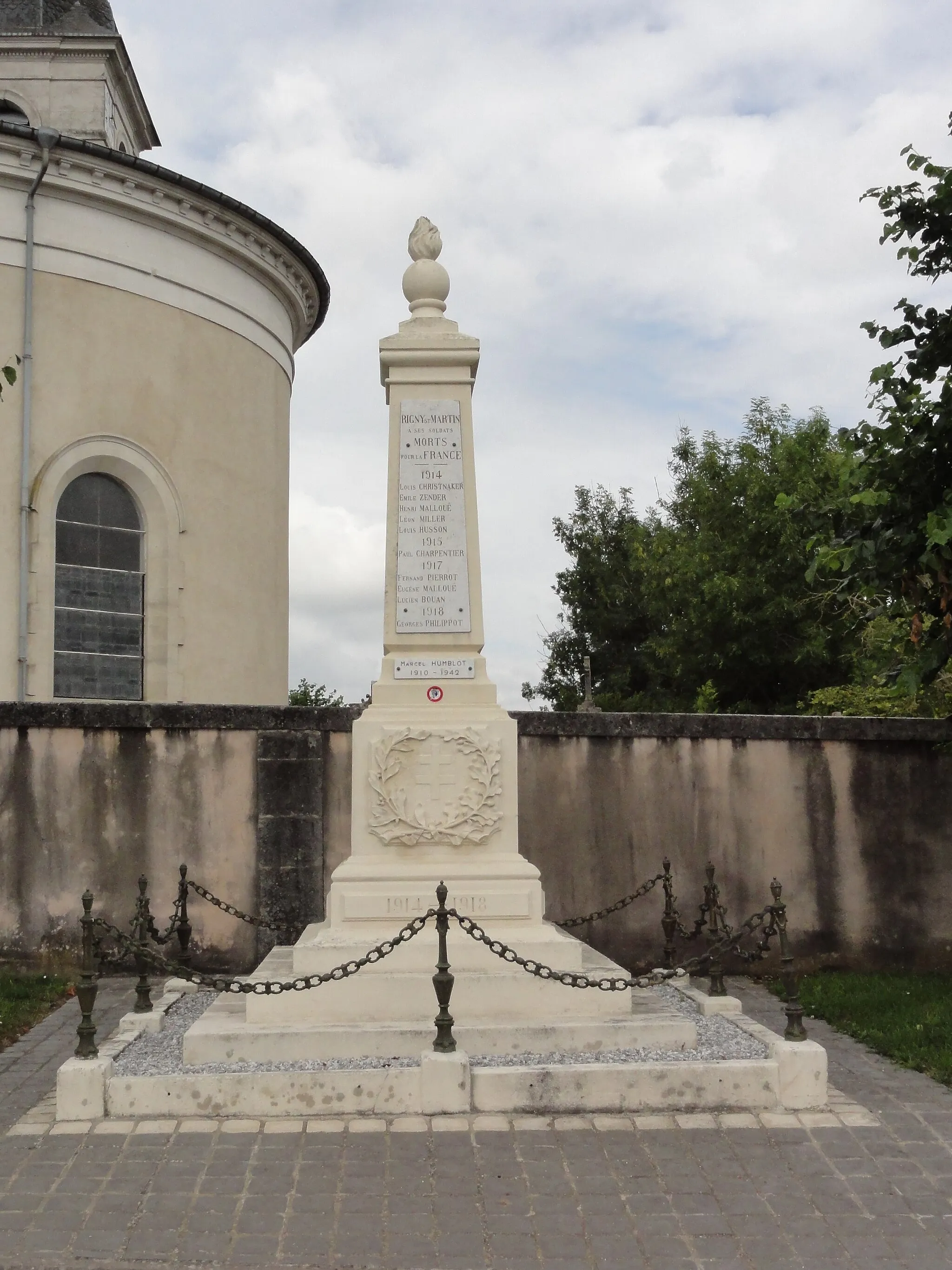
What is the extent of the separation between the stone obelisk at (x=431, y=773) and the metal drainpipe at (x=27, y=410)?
6.32 metres

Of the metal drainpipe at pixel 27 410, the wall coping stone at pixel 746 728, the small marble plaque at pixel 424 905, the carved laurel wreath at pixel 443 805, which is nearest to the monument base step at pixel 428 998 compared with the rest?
the small marble plaque at pixel 424 905

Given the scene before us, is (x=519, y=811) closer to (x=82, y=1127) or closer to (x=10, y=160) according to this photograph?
(x=82, y=1127)

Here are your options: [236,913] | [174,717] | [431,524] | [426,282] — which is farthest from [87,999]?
[426,282]

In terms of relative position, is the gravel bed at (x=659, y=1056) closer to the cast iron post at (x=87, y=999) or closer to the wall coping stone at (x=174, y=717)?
the cast iron post at (x=87, y=999)

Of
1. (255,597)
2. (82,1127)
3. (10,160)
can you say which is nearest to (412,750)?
(82,1127)

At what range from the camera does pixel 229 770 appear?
10.7 meters

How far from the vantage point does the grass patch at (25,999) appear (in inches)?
335

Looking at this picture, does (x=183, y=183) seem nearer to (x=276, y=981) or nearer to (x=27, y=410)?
(x=27, y=410)

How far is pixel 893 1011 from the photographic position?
8812 mm

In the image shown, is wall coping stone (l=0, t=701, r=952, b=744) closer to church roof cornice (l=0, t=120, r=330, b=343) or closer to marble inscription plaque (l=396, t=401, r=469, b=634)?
marble inscription plaque (l=396, t=401, r=469, b=634)

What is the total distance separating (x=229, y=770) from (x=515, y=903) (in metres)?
4.07

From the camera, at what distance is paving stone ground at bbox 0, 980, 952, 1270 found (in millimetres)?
4539

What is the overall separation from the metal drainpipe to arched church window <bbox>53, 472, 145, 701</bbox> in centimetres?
50

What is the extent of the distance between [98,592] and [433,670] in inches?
287
